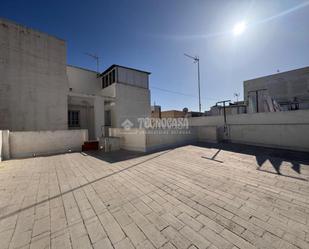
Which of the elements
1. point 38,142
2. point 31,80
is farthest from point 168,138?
point 31,80

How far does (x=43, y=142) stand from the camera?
6.72m

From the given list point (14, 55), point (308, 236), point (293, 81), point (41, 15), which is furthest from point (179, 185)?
point (293, 81)

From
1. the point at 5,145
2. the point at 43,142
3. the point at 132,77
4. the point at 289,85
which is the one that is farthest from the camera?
the point at 289,85

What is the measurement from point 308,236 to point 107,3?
8.71 metres

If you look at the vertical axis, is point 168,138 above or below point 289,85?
below

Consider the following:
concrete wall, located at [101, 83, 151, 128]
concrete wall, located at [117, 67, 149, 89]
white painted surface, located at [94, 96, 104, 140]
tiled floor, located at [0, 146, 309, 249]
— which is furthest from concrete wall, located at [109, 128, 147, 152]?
concrete wall, located at [117, 67, 149, 89]

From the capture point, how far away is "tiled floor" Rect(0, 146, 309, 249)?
62.8 inches

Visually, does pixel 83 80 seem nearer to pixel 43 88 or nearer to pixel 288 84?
pixel 43 88

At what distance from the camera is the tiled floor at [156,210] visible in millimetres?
1596

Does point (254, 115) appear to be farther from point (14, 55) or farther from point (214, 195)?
point (14, 55)

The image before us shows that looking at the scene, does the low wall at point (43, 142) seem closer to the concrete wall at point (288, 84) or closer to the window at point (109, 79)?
the window at point (109, 79)

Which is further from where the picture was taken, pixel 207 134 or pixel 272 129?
pixel 207 134

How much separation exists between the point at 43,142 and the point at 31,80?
4438 millimetres

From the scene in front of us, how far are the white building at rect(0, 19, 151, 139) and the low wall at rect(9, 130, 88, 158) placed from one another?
241 centimetres
